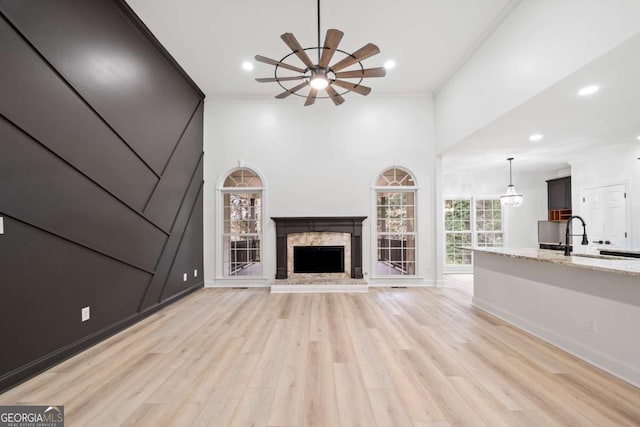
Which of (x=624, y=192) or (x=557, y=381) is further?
(x=624, y=192)

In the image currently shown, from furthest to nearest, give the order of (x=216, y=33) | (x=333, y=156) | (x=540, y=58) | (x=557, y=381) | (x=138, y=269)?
(x=333, y=156) → (x=216, y=33) → (x=138, y=269) → (x=540, y=58) → (x=557, y=381)

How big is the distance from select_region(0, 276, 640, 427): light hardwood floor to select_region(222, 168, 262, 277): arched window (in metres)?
2.04

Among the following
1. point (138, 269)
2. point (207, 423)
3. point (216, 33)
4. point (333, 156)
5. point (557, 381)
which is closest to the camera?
point (207, 423)

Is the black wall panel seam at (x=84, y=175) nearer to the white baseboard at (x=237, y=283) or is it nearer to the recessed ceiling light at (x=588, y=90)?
the white baseboard at (x=237, y=283)

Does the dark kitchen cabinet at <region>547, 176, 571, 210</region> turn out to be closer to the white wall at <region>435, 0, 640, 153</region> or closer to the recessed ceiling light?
the white wall at <region>435, 0, 640, 153</region>

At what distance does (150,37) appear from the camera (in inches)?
145

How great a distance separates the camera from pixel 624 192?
490cm

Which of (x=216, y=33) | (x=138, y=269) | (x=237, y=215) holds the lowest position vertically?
(x=138, y=269)

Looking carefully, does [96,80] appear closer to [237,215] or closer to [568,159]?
[237,215]

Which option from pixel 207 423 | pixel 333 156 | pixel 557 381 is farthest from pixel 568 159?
pixel 207 423

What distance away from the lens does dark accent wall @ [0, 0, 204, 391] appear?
207cm

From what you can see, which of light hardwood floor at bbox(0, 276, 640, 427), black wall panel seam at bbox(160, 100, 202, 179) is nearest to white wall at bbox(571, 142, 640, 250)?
light hardwood floor at bbox(0, 276, 640, 427)

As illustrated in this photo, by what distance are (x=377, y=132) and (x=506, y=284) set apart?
353cm

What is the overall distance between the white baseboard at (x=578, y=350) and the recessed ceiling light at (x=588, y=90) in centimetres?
252
